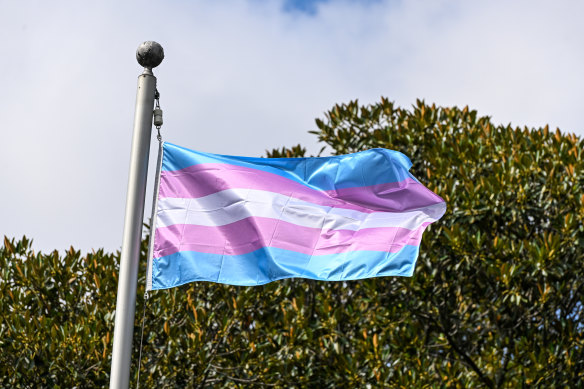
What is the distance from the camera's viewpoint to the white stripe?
548 centimetres

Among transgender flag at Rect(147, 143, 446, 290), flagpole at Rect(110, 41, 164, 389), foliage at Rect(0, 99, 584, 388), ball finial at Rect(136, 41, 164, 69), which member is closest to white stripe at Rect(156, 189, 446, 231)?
transgender flag at Rect(147, 143, 446, 290)

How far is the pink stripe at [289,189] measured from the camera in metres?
5.60

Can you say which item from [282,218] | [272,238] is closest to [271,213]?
[282,218]

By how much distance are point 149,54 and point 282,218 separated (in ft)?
5.08

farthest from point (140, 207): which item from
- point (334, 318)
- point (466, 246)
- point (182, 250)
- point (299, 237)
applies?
point (466, 246)

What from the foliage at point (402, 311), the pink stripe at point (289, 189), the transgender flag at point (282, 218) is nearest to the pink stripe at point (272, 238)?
the transgender flag at point (282, 218)

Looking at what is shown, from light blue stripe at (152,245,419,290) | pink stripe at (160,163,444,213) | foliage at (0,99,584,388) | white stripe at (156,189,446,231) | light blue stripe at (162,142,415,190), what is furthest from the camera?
foliage at (0,99,584,388)

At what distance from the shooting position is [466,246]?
28.6 feet

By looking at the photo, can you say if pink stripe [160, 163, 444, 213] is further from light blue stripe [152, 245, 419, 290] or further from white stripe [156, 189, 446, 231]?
light blue stripe [152, 245, 419, 290]

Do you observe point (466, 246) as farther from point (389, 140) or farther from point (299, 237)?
point (299, 237)

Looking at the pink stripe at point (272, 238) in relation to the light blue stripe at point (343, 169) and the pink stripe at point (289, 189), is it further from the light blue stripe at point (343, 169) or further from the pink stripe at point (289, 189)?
the light blue stripe at point (343, 169)

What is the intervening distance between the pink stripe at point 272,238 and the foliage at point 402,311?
3.00m

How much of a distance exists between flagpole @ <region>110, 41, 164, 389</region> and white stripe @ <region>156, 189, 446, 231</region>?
469 mm

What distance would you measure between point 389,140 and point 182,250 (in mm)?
5409
